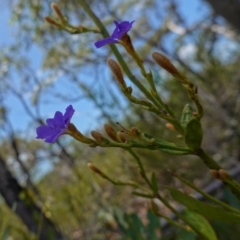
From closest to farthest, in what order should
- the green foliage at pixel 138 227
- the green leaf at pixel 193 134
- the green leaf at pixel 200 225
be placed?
the green leaf at pixel 193 134 → the green leaf at pixel 200 225 → the green foliage at pixel 138 227

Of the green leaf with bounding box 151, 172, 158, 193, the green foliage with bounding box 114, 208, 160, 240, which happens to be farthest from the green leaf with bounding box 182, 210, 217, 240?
the green foliage with bounding box 114, 208, 160, 240

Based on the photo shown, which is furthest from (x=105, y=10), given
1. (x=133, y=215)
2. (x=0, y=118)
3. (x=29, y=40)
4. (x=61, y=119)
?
(x=61, y=119)

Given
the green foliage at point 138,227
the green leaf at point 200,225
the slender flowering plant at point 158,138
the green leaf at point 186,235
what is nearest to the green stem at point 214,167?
the slender flowering plant at point 158,138

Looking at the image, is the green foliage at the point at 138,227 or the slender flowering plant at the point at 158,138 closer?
the slender flowering plant at the point at 158,138

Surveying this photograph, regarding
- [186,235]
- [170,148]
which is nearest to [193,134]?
[170,148]

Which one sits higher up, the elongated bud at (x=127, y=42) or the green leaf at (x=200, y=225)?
the elongated bud at (x=127, y=42)

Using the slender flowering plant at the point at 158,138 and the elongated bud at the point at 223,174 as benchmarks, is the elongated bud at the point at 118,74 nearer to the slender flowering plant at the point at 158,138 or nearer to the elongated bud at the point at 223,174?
the slender flowering plant at the point at 158,138

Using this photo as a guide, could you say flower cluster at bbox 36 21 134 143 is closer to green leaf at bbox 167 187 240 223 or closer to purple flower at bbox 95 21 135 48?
purple flower at bbox 95 21 135 48
